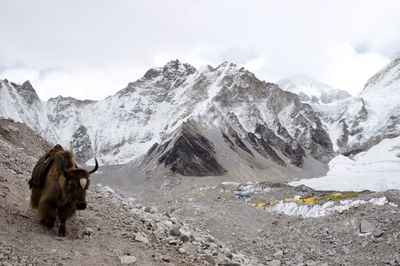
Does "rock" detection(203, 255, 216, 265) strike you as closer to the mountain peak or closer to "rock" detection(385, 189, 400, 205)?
"rock" detection(385, 189, 400, 205)

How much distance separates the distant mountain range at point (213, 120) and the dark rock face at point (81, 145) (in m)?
0.41

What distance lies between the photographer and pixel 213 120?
350 feet

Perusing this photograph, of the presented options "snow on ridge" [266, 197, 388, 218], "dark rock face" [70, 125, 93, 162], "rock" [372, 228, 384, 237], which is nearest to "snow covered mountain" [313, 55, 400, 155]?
"dark rock face" [70, 125, 93, 162]

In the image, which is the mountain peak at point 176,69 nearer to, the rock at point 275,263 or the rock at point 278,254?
the rock at point 278,254

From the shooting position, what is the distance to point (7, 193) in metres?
7.98

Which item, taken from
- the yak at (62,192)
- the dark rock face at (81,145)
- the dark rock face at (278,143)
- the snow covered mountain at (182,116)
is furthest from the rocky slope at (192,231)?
the dark rock face at (81,145)

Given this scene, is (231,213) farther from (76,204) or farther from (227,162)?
(227,162)

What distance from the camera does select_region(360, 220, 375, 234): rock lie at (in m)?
13.9

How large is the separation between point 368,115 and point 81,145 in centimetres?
14287

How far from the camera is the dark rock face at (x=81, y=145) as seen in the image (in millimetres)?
132500

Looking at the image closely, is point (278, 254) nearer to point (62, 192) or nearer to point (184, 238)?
point (184, 238)

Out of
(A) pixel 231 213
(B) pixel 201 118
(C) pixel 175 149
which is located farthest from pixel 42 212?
(B) pixel 201 118

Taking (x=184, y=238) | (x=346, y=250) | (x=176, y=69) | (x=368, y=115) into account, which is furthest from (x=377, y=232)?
(x=368, y=115)

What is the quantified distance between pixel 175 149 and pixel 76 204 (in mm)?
76284
